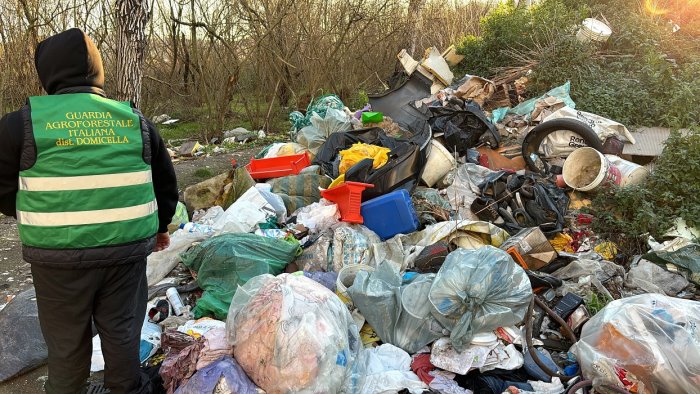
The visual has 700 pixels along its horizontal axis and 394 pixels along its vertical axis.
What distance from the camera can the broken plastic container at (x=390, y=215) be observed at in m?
4.11

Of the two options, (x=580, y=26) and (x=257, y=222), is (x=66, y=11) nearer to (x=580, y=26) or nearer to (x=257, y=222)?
(x=257, y=222)

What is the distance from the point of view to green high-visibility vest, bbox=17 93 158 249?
6.12 ft

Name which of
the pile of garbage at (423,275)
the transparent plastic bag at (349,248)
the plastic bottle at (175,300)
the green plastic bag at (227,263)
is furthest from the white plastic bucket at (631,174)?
the plastic bottle at (175,300)

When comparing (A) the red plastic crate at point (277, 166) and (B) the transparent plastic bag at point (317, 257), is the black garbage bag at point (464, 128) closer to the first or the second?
(A) the red plastic crate at point (277, 166)

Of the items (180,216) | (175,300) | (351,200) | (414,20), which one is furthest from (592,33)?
(175,300)

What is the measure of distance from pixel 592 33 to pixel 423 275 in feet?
22.2

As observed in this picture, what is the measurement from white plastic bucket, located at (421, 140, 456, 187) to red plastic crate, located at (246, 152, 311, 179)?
53.6 inches

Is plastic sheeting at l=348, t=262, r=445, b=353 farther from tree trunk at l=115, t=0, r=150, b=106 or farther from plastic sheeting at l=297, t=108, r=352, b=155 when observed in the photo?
plastic sheeting at l=297, t=108, r=352, b=155

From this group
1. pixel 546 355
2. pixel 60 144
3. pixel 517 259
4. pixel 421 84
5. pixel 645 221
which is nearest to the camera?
pixel 60 144

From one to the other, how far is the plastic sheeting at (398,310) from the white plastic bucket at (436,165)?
219cm

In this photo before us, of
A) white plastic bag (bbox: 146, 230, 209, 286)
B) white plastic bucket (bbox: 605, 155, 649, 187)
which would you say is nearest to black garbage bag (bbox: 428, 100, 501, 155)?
white plastic bucket (bbox: 605, 155, 649, 187)

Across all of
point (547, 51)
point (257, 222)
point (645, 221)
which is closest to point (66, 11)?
point (257, 222)

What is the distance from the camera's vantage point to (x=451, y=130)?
5844 millimetres

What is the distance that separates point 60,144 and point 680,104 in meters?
6.60
